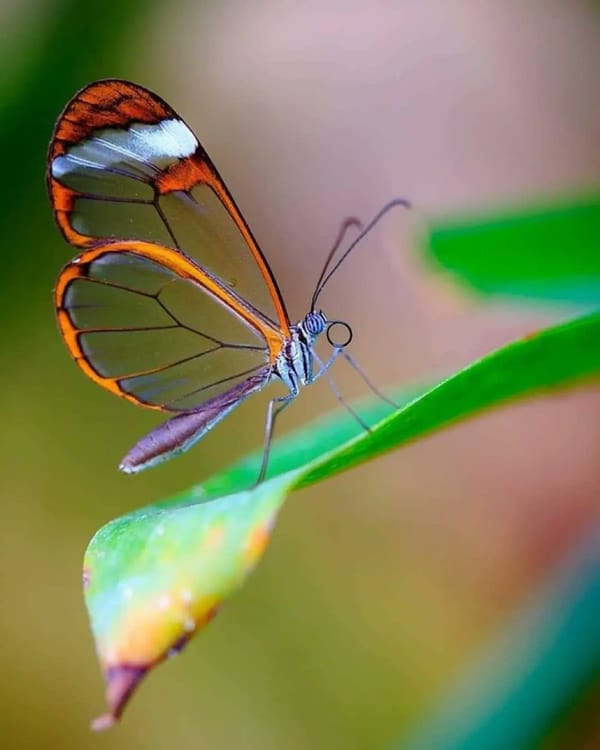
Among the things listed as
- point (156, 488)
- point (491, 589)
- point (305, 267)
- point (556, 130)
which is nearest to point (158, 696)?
point (156, 488)

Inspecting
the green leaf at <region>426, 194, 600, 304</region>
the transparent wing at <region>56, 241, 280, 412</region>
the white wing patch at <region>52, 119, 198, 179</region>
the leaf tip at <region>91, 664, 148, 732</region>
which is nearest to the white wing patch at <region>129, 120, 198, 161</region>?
the white wing patch at <region>52, 119, 198, 179</region>

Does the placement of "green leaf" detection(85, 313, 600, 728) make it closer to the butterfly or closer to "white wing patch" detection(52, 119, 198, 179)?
the butterfly

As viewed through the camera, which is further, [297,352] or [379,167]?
[379,167]

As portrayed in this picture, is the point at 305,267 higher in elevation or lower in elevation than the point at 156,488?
higher

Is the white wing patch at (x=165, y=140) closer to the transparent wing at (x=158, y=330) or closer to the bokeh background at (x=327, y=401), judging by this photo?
the transparent wing at (x=158, y=330)

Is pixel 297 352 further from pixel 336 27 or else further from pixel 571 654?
pixel 336 27

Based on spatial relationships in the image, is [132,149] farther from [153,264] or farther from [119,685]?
[119,685]

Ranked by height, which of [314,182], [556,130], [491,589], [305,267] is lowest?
[491,589]
